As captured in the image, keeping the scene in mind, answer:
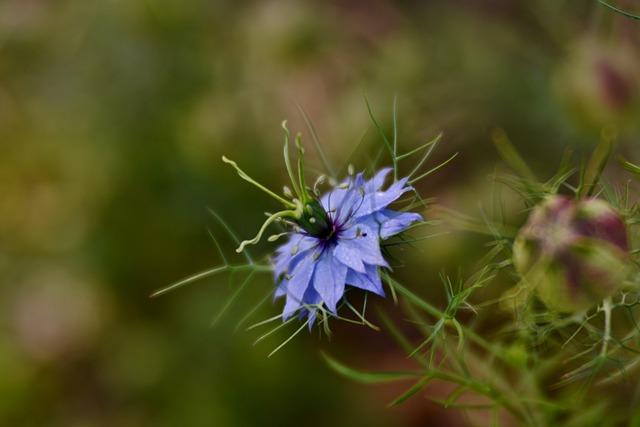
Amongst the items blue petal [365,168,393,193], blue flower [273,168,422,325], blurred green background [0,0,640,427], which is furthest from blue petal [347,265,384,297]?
blurred green background [0,0,640,427]

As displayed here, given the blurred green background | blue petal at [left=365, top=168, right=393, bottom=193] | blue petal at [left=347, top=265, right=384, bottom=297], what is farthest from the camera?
the blurred green background

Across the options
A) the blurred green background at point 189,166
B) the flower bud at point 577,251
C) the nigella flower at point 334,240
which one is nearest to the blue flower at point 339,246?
the nigella flower at point 334,240

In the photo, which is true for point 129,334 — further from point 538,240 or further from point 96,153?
point 538,240

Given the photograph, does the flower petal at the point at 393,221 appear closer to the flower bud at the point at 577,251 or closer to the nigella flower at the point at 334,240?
the nigella flower at the point at 334,240

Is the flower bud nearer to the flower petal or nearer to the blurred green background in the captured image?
the flower petal

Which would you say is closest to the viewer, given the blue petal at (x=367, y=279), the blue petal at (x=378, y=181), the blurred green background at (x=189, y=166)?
the blue petal at (x=367, y=279)

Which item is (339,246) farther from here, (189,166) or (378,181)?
(189,166)

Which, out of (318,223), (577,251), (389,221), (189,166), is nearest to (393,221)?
(389,221)
